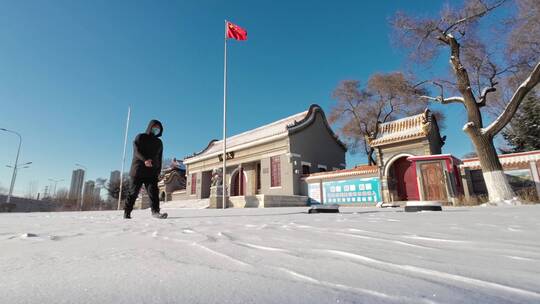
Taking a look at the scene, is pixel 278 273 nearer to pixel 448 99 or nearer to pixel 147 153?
pixel 147 153

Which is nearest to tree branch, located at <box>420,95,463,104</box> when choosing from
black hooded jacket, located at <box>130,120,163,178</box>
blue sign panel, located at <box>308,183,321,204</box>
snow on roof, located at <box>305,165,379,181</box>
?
snow on roof, located at <box>305,165,379,181</box>

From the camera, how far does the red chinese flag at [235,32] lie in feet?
45.9

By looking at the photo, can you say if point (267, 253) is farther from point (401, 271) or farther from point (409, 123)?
point (409, 123)

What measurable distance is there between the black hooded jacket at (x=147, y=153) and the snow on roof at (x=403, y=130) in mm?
11838

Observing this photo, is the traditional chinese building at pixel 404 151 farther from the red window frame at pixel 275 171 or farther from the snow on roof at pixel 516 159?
the red window frame at pixel 275 171

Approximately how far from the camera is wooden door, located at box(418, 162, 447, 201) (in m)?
10.9

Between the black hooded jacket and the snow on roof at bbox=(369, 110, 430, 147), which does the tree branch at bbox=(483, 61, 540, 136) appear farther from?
the black hooded jacket

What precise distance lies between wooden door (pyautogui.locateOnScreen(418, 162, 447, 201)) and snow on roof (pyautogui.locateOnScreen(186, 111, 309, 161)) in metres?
8.29

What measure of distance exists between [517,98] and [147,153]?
9.97 m

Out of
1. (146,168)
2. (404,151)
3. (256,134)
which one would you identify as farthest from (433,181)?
(256,134)

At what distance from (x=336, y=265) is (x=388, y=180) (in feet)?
43.5

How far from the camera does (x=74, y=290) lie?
0.73m

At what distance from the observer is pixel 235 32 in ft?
46.4

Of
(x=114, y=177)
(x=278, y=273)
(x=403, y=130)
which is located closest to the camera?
(x=278, y=273)
